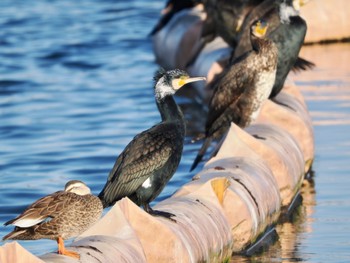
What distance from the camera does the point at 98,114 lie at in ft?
59.0

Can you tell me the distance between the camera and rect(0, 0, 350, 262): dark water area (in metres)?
10.3

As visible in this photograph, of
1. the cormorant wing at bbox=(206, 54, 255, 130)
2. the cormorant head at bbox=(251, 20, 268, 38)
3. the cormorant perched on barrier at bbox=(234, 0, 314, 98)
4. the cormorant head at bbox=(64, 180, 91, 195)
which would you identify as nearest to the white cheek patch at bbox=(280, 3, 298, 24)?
the cormorant perched on barrier at bbox=(234, 0, 314, 98)

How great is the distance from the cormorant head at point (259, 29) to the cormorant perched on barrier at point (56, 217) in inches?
196

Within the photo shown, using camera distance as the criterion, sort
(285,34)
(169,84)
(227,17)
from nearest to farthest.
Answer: (169,84) → (285,34) → (227,17)

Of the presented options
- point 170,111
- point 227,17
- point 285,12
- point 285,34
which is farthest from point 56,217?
point 227,17

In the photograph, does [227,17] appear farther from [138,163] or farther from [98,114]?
[138,163]

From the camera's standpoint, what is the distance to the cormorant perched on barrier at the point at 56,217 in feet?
23.3

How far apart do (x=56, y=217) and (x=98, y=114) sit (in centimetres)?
1080

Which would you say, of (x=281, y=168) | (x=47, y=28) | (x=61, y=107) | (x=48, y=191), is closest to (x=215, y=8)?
(x=61, y=107)

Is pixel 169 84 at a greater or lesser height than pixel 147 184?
greater

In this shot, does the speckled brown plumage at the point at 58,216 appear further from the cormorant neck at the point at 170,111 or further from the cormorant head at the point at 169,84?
the cormorant head at the point at 169,84

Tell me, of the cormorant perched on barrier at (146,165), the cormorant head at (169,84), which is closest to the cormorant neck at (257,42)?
the cormorant head at (169,84)

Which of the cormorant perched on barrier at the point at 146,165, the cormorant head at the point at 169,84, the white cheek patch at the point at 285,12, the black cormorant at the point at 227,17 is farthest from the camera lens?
the black cormorant at the point at 227,17

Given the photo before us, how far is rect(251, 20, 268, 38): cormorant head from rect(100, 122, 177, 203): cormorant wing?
12.2ft
